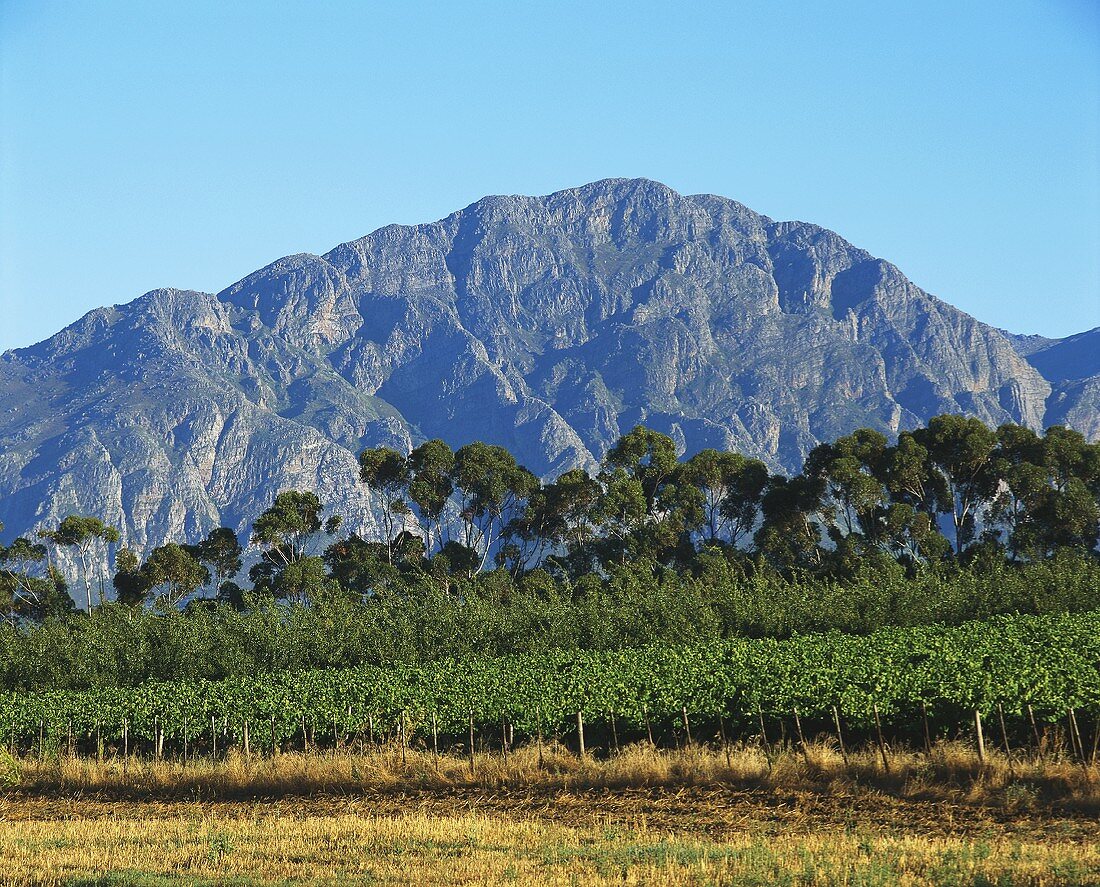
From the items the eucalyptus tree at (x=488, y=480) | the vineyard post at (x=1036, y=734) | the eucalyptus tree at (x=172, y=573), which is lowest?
the vineyard post at (x=1036, y=734)

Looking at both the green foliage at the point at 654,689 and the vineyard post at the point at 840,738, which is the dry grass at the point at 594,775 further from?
the green foliage at the point at 654,689

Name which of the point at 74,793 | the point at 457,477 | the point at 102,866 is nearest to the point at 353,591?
the point at 457,477

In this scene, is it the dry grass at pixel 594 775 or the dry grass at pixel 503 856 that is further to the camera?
the dry grass at pixel 594 775

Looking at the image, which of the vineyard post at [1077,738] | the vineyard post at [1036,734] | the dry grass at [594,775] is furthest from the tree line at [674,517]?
the vineyard post at [1077,738]

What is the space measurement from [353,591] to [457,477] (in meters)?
13.6

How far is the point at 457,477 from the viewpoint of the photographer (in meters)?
88.7

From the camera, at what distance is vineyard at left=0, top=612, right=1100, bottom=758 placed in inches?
1031

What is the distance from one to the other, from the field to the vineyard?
5.67 feet

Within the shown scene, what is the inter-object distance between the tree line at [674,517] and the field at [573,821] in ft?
132

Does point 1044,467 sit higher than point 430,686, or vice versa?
point 1044,467

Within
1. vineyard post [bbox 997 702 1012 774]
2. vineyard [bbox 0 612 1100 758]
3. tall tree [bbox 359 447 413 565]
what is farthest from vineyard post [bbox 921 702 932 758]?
tall tree [bbox 359 447 413 565]

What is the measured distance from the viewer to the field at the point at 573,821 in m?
17.6

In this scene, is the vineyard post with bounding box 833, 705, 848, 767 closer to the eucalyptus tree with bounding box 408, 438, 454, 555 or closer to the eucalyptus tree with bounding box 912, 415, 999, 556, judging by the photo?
the eucalyptus tree with bounding box 912, 415, 999, 556

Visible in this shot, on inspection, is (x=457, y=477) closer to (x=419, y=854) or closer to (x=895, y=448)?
(x=895, y=448)
